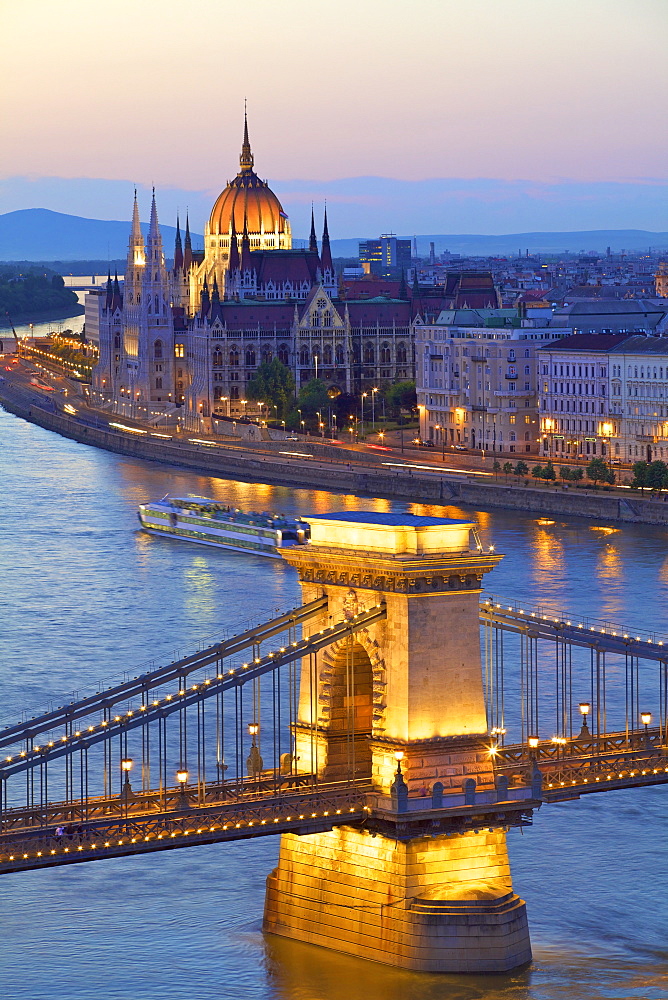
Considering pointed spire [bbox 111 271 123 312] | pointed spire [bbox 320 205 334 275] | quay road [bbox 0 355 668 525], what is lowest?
quay road [bbox 0 355 668 525]

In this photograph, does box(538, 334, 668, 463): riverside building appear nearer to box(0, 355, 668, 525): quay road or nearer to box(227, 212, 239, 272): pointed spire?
box(0, 355, 668, 525): quay road

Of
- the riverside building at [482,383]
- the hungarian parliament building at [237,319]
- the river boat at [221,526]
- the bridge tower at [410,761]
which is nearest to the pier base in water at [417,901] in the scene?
the bridge tower at [410,761]

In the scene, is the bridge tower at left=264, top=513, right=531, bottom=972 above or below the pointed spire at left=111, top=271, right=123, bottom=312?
below

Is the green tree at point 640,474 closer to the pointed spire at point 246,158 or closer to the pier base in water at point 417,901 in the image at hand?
the pier base in water at point 417,901

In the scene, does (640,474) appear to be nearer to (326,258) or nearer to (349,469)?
(349,469)

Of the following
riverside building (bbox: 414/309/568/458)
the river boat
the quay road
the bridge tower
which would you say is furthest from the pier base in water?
riverside building (bbox: 414/309/568/458)

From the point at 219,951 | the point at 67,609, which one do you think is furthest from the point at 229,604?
the point at 219,951
